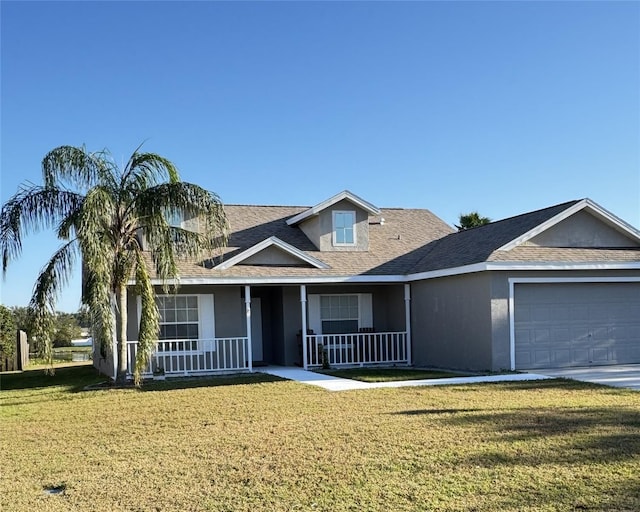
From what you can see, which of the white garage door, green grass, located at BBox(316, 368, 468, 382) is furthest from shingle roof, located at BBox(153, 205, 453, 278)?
the white garage door

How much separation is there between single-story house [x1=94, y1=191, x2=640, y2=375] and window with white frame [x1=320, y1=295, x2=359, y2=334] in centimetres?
3

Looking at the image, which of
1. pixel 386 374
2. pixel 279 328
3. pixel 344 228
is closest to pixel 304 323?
pixel 279 328

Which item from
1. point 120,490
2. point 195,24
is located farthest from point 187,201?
point 120,490

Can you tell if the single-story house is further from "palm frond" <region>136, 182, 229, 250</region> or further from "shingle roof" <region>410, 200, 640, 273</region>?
"palm frond" <region>136, 182, 229, 250</region>

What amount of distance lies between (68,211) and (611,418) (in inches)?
441

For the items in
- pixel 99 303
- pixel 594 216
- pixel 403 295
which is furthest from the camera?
pixel 403 295

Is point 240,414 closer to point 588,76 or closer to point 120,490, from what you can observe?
point 120,490

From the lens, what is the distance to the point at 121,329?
14414mm

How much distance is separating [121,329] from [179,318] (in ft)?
11.7

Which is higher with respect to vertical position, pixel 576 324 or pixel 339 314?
pixel 339 314

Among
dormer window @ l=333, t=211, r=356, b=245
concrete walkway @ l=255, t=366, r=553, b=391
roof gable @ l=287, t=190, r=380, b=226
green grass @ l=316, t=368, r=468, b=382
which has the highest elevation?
roof gable @ l=287, t=190, r=380, b=226

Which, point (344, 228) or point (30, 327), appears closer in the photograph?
point (30, 327)

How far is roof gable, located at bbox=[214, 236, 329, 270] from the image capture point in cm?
1750

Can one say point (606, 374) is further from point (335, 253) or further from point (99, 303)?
point (99, 303)
